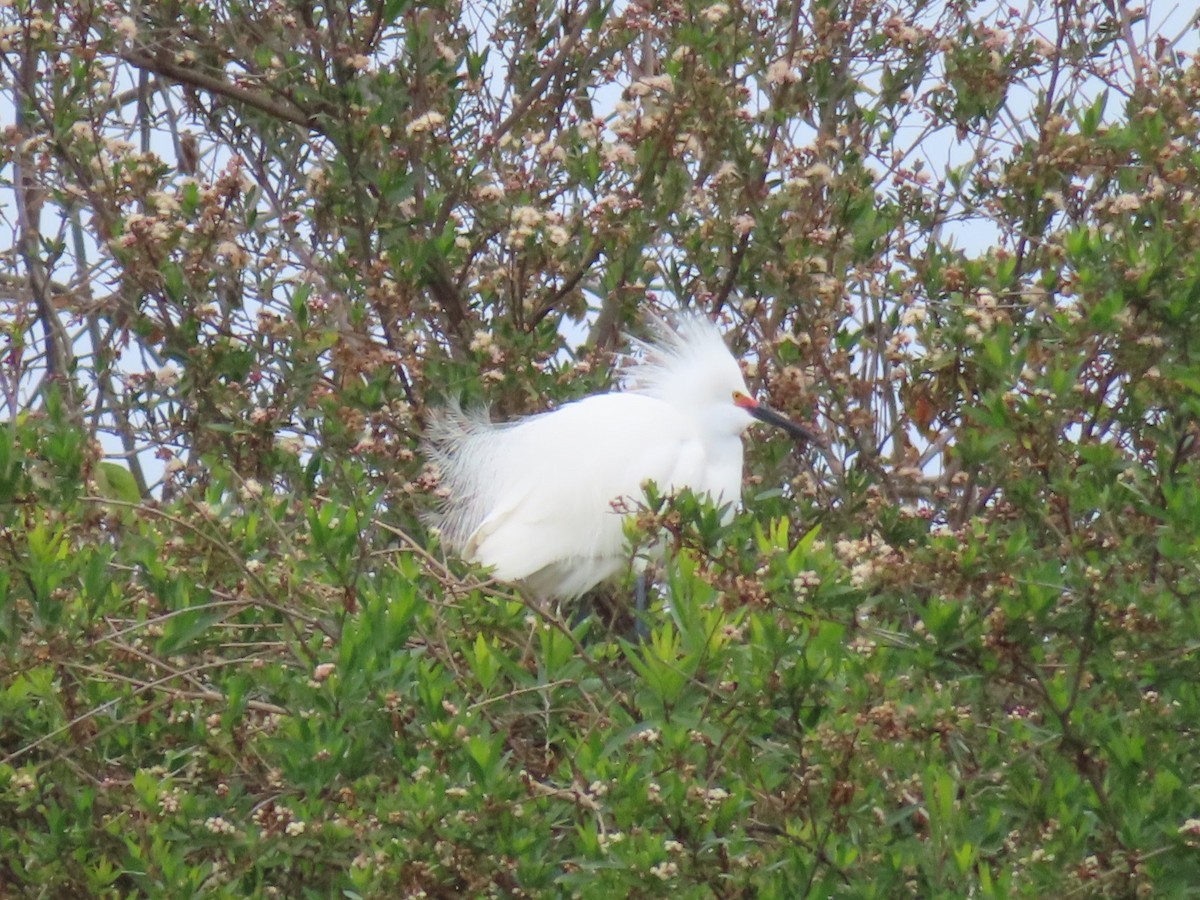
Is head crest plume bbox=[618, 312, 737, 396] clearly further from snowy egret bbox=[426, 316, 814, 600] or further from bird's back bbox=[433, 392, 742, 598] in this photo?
bird's back bbox=[433, 392, 742, 598]

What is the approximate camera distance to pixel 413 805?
2.39 metres

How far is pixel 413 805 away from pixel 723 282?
2192mm

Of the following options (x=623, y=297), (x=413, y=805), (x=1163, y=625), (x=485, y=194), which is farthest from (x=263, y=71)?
(x=1163, y=625)

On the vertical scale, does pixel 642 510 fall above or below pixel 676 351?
below

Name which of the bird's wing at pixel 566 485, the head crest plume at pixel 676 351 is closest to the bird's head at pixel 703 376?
the head crest plume at pixel 676 351

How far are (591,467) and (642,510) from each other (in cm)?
204

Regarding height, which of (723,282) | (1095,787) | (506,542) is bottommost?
Result: (1095,787)

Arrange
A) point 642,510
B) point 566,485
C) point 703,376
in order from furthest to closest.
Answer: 1. point 703,376
2. point 566,485
3. point 642,510

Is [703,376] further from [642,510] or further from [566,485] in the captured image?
[642,510]

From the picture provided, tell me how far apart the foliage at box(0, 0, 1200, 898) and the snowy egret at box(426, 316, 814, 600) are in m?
0.17

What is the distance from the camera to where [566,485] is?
4730mm

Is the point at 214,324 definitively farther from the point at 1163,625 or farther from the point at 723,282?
the point at 1163,625

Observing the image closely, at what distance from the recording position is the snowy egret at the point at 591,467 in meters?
4.66

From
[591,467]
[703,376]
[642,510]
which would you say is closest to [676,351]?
[703,376]
